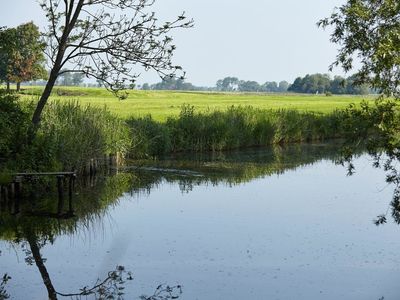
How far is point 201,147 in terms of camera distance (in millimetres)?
33500

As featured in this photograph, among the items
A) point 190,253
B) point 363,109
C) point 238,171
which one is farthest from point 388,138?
point 238,171

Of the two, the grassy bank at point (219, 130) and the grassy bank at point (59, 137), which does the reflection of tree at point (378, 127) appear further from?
the grassy bank at point (219, 130)

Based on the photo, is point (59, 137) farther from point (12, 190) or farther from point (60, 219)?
point (60, 219)

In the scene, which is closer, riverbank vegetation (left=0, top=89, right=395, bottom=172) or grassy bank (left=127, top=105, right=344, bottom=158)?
riverbank vegetation (left=0, top=89, right=395, bottom=172)

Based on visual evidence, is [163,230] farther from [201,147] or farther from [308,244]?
→ [201,147]

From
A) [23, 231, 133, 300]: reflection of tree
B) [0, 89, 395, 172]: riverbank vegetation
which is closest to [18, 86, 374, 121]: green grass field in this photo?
[0, 89, 395, 172]: riverbank vegetation

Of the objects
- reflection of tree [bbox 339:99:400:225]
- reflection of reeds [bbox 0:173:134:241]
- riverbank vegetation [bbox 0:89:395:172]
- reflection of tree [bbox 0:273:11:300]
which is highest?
reflection of tree [bbox 339:99:400:225]

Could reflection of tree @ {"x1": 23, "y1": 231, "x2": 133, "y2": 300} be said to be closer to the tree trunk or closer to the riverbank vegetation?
the riverbank vegetation

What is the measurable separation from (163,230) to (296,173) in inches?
484

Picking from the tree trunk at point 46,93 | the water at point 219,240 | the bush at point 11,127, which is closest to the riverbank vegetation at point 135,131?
the bush at point 11,127

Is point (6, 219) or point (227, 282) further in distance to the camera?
point (6, 219)

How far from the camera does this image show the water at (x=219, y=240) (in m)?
10.7

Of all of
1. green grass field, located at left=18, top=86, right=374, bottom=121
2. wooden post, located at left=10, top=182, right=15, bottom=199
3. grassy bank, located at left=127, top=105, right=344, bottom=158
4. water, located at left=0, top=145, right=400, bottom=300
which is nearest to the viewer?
water, located at left=0, top=145, right=400, bottom=300

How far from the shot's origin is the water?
10.7 metres
